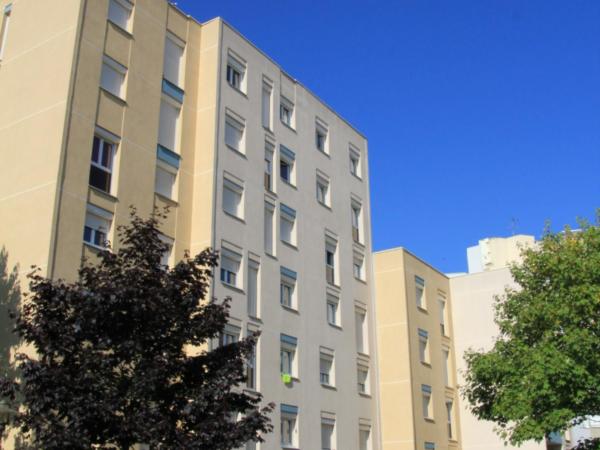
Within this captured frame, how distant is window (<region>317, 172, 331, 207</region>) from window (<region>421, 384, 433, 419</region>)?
10.6 m

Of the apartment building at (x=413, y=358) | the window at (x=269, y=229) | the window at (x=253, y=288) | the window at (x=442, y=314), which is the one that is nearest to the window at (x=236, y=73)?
the window at (x=269, y=229)

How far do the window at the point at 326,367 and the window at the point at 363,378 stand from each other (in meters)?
2.59

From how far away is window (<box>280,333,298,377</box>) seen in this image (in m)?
30.2

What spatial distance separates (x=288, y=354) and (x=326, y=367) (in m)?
2.93

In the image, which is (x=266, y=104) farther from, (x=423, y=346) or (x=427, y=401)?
(x=427, y=401)

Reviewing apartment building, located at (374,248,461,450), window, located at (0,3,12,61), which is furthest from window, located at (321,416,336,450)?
window, located at (0,3,12,61)

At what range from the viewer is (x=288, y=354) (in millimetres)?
30797

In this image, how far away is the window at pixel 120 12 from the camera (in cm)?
2673

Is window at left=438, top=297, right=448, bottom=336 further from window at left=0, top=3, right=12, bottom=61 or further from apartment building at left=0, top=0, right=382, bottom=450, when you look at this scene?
window at left=0, top=3, right=12, bottom=61

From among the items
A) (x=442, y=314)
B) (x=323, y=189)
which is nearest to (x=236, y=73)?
(x=323, y=189)

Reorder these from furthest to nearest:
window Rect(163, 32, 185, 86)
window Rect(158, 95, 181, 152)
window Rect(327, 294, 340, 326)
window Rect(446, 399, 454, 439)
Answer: window Rect(446, 399, 454, 439) < window Rect(327, 294, 340, 326) < window Rect(163, 32, 185, 86) < window Rect(158, 95, 181, 152)

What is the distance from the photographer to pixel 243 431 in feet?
54.9

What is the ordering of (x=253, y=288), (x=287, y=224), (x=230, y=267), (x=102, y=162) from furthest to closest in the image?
1. (x=287, y=224)
2. (x=253, y=288)
3. (x=230, y=267)
4. (x=102, y=162)

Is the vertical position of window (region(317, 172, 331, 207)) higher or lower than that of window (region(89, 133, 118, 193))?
higher
